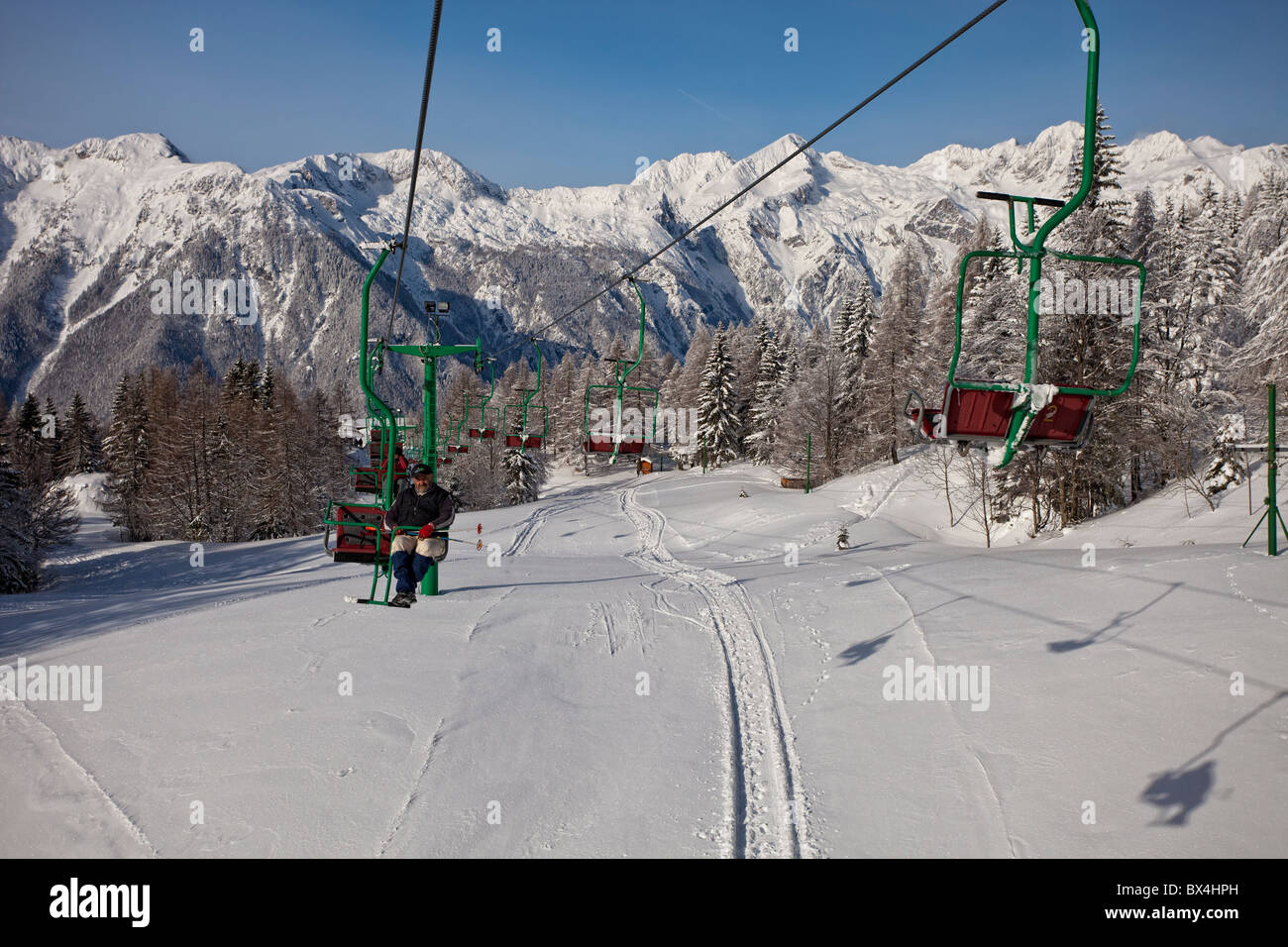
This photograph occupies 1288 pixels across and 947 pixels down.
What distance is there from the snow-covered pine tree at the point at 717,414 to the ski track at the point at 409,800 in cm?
5376

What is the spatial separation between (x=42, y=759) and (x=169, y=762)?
0.99m

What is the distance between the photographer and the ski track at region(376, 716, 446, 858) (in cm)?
473

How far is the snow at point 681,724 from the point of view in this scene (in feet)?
16.1

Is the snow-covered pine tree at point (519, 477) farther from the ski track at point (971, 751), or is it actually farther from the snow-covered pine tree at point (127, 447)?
the ski track at point (971, 751)

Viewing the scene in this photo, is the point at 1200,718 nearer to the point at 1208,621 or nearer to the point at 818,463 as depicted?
the point at 1208,621

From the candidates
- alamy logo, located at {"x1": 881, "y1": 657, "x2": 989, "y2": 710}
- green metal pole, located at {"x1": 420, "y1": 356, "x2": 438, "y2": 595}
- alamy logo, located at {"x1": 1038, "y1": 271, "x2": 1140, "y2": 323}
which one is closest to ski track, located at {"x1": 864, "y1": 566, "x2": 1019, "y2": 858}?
alamy logo, located at {"x1": 881, "y1": 657, "x2": 989, "y2": 710}

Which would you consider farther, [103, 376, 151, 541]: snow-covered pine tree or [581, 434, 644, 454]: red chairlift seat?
[103, 376, 151, 541]: snow-covered pine tree

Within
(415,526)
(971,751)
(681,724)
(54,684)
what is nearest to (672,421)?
(415,526)

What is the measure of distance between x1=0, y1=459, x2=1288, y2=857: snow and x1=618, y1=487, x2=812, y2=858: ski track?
0.03 m
